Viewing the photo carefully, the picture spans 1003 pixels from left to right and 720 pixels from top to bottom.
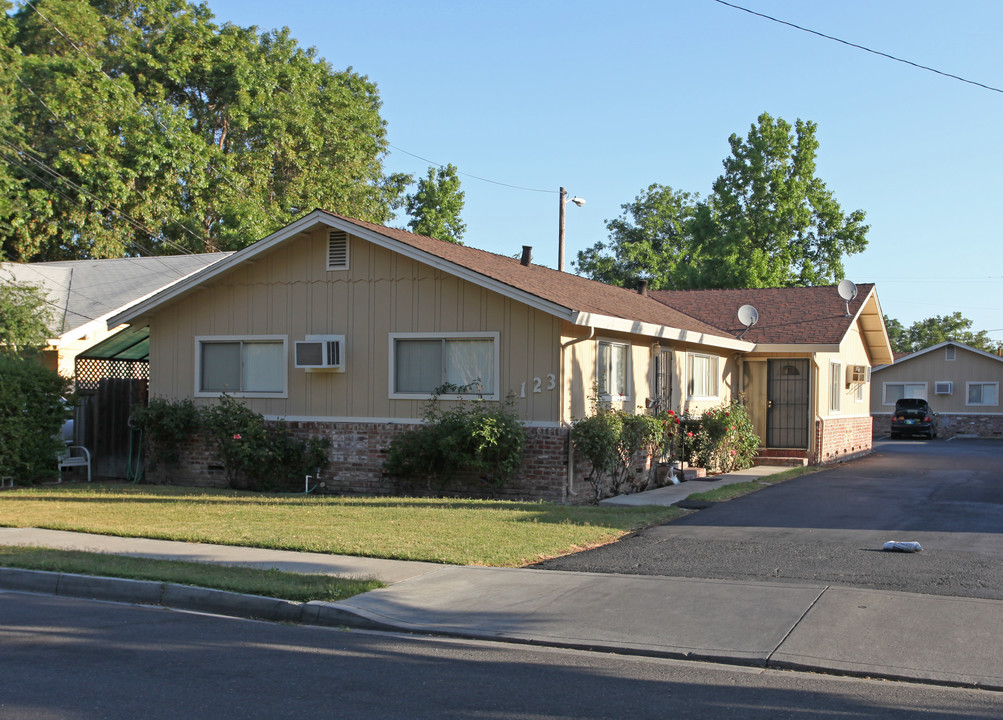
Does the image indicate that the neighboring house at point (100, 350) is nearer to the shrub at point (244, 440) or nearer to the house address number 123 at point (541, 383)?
the shrub at point (244, 440)

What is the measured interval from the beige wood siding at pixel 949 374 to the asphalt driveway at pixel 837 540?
86.2 ft

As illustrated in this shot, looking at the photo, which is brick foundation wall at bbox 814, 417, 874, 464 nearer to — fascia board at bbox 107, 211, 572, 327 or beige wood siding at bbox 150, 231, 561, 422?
beige wood siding at bbox 150, 231, 561, 422

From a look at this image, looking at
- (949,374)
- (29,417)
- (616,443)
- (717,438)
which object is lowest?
(717,438)

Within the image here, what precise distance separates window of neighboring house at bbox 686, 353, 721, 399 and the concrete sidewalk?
1103 centimetres

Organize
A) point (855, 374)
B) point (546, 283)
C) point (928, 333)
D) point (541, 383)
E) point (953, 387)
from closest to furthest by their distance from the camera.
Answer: point (541, 383)
point (546, 283)
point (855, 374)
point (953, 387)
point (928, 333)

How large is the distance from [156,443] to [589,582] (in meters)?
11.2

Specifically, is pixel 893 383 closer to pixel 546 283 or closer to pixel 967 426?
pixel 967 426

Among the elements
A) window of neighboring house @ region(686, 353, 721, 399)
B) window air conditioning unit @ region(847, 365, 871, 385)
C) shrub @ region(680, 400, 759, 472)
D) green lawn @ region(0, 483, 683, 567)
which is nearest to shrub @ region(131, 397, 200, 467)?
green lawn @ region(0, 483, 683, 567)

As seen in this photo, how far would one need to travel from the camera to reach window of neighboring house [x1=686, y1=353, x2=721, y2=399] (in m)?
19.8

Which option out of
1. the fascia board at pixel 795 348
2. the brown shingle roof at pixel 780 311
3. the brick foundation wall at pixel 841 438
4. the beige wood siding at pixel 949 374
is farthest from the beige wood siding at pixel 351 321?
the beige wood siding at pixel 949 374

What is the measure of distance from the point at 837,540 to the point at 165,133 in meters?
29.8

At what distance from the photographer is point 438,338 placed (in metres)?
15.6

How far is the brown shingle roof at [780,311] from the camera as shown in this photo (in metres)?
22.1

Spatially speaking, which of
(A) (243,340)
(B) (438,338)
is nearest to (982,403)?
(B) (438,338)
